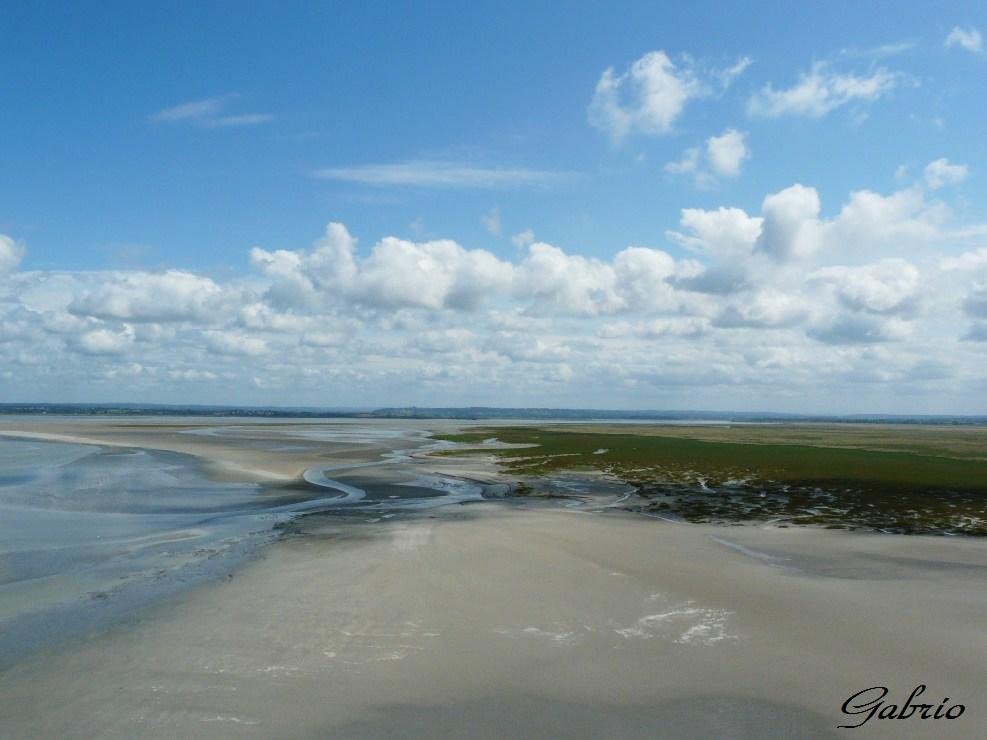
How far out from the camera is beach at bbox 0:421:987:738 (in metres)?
8.14

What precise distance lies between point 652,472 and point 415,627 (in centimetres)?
2977

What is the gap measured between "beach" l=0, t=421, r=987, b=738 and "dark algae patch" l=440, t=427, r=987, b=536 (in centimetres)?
519

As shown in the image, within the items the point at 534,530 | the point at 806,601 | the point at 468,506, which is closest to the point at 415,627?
the point at 806,601

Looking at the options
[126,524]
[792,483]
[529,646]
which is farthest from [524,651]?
[792,483]

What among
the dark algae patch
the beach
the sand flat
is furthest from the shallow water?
the dark algae patch

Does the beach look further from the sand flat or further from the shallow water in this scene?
the shallow water

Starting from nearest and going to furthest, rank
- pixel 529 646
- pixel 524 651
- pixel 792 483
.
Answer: pixel 524 651, pixel 529 646, pixel 792 483

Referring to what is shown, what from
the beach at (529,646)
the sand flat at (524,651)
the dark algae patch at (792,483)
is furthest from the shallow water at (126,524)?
the dark algae patch at (792,483)

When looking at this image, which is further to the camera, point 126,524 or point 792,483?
point 792,483

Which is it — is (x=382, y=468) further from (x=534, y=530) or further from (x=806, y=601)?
(x=806, y=601)

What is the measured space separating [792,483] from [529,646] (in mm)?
26952

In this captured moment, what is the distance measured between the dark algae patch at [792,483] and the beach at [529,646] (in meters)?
5.19

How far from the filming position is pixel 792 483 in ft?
110

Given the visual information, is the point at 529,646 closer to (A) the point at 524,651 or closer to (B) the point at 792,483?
(A) the point at 524,651
